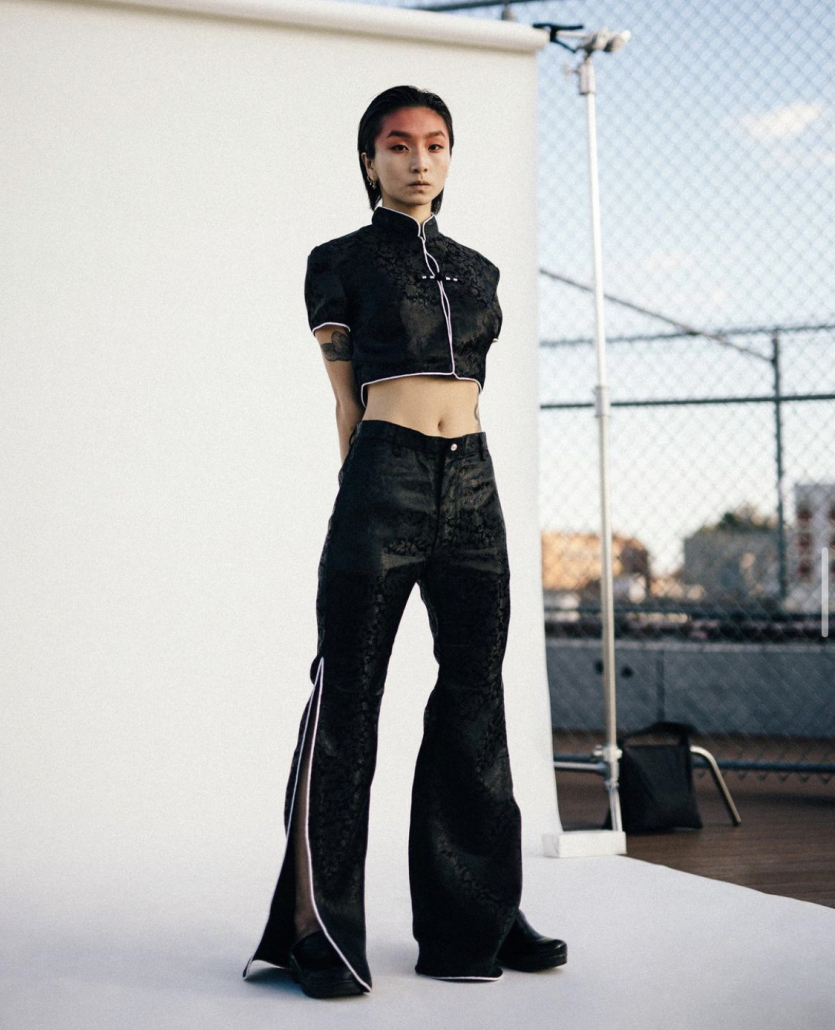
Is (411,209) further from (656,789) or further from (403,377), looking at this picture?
(656,789)

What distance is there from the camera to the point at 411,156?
2.16 m

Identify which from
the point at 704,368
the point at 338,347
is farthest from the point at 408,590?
the point at 704,368

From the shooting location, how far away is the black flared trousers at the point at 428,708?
6.87 feet

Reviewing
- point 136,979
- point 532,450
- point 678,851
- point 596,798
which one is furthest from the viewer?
point 596,798

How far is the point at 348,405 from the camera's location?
7.22ft

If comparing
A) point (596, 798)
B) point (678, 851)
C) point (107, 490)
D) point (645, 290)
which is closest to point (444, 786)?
point (678, 851)

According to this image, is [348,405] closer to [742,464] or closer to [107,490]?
[107,490]

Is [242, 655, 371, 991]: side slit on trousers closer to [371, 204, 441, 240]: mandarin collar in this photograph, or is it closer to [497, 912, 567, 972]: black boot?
[497, 912, 567, 972]: black boot

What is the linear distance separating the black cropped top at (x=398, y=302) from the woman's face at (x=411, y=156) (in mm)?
37

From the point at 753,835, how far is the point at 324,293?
2.31m

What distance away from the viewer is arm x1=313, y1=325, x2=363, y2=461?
217 cm

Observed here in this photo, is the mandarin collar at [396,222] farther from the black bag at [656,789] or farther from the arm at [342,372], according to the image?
the black bag at [656,789]

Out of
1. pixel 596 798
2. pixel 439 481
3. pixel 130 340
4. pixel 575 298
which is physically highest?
pixel 575 298

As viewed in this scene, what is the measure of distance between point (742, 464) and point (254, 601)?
2.41 m
